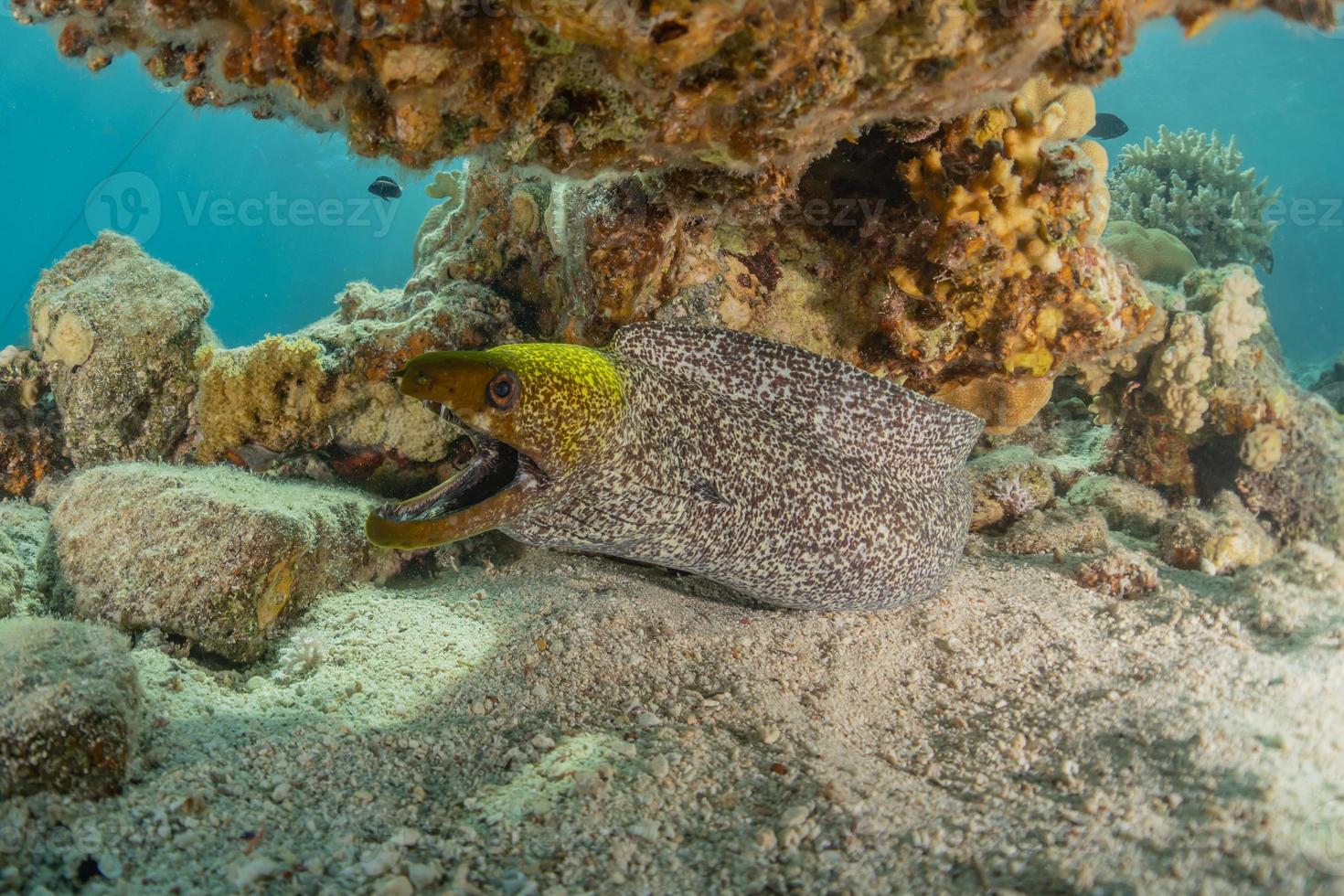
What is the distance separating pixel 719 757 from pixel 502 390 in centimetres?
153

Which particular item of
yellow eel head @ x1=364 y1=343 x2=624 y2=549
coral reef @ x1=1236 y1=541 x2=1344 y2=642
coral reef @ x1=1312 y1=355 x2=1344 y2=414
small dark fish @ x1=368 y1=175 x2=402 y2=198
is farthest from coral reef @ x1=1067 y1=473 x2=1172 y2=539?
coral reef @ x1=1312 y1=355 x2=1344 y2=414

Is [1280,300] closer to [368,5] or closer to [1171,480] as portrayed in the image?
[1171,480]

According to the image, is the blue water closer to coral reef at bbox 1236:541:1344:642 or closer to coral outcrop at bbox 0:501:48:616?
coral reef at bbox 1236:541:1344:642

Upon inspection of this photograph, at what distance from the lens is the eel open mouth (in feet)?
8.31

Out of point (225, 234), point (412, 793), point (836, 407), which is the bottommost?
point (225, 234)

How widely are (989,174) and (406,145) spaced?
2.50m

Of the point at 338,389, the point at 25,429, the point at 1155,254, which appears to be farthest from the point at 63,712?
the point at 1155,254

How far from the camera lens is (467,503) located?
110 inches

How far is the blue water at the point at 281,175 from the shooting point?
46.5 meters

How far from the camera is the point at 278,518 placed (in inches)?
124

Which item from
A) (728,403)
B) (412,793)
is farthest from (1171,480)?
(412,793)

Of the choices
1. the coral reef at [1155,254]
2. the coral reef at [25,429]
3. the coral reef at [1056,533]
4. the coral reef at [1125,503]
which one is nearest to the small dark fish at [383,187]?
the coral reef at [25,429]

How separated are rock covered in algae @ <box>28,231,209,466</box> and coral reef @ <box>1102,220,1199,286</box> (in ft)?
24.7

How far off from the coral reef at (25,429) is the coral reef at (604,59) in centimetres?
383
